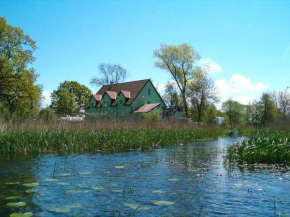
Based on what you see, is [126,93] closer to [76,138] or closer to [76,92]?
[76,92]

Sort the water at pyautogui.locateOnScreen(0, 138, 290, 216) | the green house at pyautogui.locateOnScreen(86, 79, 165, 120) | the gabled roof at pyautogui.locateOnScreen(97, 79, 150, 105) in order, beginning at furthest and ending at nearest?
the gabled roof at pyautogui.locateOnScreen(97, 79, 150, 105) < the green house at pyautogui.locateOnScreen(86, 79, 165, 120) < the water at pyautogui.locateOnScreen(0, 138, 290, 216)

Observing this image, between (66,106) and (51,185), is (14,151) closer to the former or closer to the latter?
(51,185)

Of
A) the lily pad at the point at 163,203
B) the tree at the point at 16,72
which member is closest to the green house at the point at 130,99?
the tree at the point at 16,72

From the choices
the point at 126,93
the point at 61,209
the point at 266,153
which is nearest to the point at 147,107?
the point at 126,93

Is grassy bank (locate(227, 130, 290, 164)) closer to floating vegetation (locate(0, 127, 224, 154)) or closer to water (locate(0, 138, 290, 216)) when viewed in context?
water (locate(0, 138, 290, 216))

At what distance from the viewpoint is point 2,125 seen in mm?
15352

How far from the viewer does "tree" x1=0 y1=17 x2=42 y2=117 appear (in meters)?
35.2

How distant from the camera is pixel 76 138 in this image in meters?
16.2

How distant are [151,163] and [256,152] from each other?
405cm

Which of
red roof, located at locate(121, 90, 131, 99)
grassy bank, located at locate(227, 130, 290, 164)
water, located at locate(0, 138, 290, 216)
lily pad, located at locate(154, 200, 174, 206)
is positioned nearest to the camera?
water, located at locate(0, 138, 290, 216)

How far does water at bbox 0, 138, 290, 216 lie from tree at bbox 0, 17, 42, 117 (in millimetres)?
27775

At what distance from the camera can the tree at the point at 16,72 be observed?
3516 centimetres

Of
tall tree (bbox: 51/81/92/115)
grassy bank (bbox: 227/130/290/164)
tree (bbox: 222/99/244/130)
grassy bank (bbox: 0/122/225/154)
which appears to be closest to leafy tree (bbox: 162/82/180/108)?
tree (bbox: 222/99/244/130)

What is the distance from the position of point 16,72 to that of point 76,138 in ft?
80.5
